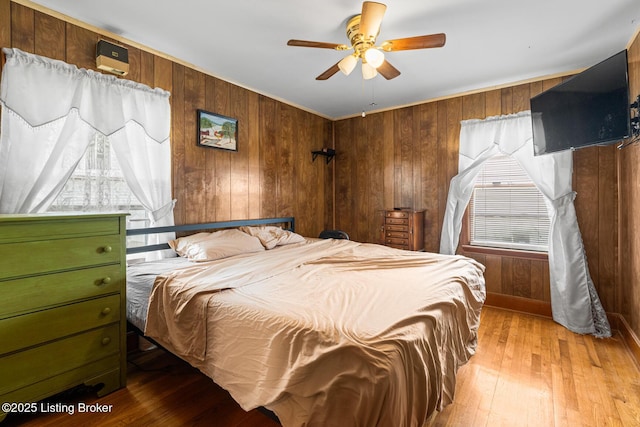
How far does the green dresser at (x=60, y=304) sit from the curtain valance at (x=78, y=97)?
2.99ft

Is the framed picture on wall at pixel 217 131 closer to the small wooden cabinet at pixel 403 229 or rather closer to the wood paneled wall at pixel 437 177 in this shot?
the wood paneled wall at pixel 437 177

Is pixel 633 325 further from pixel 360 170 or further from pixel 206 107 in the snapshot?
pixel 206 107

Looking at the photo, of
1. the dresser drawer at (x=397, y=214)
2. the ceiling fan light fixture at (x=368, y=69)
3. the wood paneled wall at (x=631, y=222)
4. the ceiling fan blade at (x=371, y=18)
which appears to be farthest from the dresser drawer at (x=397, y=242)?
the ceiling fan blade at (x=371, y=18)

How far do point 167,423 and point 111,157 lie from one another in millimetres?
1966

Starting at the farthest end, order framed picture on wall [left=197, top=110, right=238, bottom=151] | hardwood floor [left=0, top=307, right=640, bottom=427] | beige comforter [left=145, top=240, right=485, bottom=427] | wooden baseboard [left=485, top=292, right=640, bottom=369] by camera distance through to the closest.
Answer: framed picture on wall [left=197, top=110, right=238, bottom=151]
wooden baseboard [left=485, top=292, right=640, bottom=369]
hardwood floor [left=0, top=307, right=640, bottom=427]
beige comforter [left=145, top=240, right=485, bottom=427]

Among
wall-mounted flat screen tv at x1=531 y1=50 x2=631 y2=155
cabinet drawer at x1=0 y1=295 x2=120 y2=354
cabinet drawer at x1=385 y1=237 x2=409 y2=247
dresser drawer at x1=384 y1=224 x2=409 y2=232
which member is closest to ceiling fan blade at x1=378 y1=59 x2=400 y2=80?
wall-mounted flat screen tv at x1=531 y1=50 x2=631 y2=155

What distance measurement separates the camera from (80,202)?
2.28m

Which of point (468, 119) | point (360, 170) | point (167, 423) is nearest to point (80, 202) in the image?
point (167, 423)

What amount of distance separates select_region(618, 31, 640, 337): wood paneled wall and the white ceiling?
0.40 metres

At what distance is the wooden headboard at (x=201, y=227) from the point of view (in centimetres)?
250

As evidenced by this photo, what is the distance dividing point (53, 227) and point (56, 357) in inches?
28.7

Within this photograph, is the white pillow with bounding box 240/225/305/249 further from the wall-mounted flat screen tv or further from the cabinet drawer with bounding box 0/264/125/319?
the wall-mounted flat screen tv

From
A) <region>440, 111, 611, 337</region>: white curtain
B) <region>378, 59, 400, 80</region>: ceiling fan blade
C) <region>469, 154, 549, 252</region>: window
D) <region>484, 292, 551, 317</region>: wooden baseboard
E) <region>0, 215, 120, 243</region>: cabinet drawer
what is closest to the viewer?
<region>0, 215, 120, 243</region>: cabinet drawer

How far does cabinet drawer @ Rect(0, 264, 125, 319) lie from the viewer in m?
1.56
